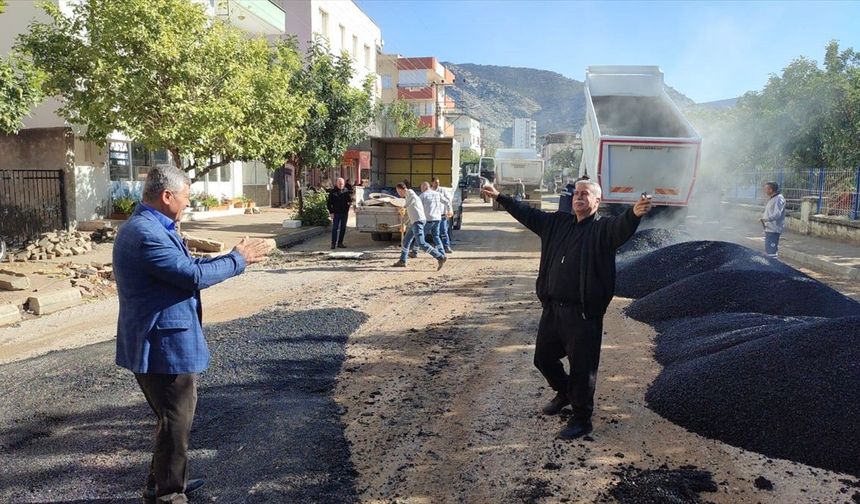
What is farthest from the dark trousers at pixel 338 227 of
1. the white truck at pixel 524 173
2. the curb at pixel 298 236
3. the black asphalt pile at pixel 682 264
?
the white truck at pixel 524 173

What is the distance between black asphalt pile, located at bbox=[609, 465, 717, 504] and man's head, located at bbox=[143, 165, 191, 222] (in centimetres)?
266

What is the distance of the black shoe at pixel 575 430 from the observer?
12.7 feet

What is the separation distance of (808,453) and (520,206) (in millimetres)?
2345

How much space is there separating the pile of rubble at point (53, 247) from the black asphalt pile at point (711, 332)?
11316 mm

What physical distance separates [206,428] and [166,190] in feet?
6.27

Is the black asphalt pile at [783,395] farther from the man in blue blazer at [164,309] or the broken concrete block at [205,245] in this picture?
the broken concrete block at [205,245]

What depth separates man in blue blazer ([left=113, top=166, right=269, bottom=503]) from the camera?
2.70m

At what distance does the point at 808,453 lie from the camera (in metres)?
3.55

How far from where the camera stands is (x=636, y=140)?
43.7 feet

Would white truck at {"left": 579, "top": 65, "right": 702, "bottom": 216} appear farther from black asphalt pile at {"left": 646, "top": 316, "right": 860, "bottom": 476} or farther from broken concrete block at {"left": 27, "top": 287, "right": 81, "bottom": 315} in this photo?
broken concrete block at {"left": 27, "top": 287, "right": 81, "bottom": 315}

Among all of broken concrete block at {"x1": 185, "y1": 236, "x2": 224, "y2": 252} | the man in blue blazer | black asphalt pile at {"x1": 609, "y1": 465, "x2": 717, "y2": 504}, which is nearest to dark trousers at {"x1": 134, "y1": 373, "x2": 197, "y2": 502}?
the man in blue blazer

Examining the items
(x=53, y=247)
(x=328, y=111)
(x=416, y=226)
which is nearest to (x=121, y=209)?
(x=53, y=247)

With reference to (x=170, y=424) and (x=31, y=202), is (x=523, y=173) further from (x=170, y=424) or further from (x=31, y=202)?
(x=170, y=424)

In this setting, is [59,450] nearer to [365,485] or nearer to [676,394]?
[365,485]
